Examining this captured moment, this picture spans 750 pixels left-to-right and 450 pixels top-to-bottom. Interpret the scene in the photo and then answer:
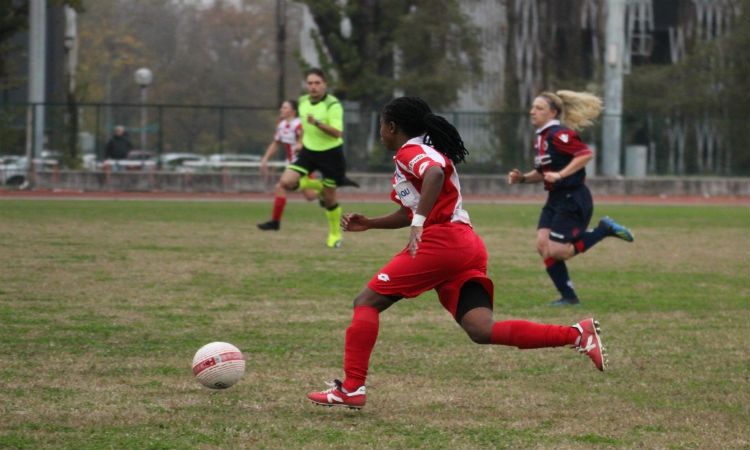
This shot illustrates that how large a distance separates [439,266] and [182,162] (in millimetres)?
26313

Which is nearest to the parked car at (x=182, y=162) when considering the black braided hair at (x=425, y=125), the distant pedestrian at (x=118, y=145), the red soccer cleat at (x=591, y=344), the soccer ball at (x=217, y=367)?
the distant pedestrian at (x=118, y=145)

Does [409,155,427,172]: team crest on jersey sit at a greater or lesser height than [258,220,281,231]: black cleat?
greater

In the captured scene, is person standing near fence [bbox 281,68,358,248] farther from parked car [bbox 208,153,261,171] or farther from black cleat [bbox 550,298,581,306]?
parked car [bbox 208,153,261,171]

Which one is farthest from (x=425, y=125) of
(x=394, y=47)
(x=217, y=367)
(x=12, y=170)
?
(x=394, y=47)

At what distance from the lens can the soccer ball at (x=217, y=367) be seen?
5.94 meters

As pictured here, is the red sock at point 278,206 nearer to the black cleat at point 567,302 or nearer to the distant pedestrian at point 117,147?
the black cleat at point 567,302

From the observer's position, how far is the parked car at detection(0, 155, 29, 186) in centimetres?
2909

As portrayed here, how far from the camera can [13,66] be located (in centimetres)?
3634

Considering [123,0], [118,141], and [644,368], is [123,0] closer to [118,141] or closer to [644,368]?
[118,141]

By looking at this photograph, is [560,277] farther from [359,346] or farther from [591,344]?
[359,346]

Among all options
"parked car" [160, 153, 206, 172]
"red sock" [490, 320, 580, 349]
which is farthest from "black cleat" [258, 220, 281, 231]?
"parked car" [160, 153, 206, 172]

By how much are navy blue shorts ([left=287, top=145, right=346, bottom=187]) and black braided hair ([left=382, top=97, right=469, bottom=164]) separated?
29.6ft

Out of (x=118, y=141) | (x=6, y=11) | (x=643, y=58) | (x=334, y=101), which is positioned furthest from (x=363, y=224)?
(x=643, y=58)

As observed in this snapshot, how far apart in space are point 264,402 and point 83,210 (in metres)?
16.3
